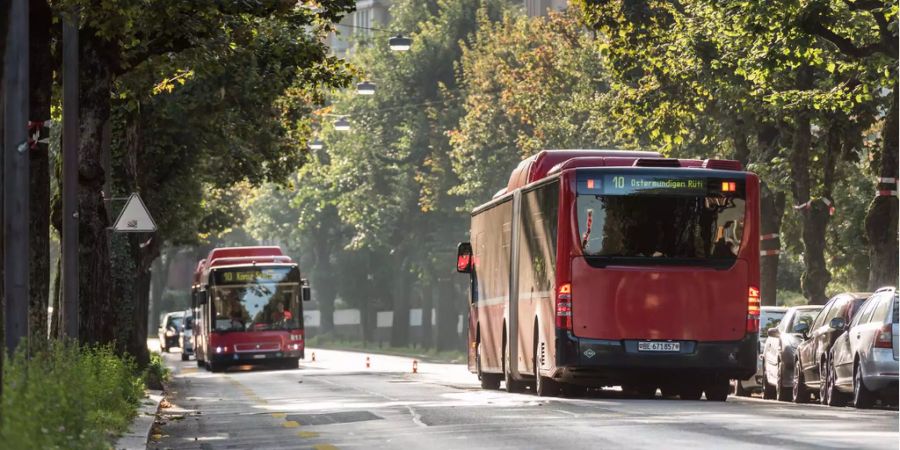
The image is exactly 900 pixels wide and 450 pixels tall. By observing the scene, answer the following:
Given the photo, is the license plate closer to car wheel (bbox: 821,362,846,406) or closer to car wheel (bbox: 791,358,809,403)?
car wheel (bbox: 821,362,846,406)

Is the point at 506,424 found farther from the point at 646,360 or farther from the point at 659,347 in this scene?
the point at 659,347

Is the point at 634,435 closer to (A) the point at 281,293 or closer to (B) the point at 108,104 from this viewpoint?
(B) the point at 108,104

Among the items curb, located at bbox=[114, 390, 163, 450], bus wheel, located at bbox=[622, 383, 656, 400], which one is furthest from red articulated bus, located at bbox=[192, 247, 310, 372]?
curb, located at bbox=[114, 390, 163, 450]

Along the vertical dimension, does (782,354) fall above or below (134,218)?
below

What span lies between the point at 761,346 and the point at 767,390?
353 cm

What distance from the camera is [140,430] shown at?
19.0m

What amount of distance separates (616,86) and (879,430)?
80.7ft

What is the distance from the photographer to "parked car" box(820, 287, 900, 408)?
22.4 m

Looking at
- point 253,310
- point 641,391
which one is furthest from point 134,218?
point 253,310

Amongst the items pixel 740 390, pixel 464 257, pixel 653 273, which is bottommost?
pixel 740 390

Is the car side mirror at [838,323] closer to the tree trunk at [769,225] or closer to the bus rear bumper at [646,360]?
the bus rear bumper at [646,360]

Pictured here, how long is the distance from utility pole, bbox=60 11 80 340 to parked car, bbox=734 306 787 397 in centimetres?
1209

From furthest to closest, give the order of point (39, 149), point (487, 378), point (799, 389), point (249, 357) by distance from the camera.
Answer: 1. point (249, 357)
2. point (487, 378)
3. point (799, 389)
4. point (39, 149)

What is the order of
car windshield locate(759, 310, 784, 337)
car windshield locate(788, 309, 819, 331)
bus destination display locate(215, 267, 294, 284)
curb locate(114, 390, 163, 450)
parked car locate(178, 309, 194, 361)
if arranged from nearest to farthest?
curb locate(114, 390, 163, 450) → car windshield locate(788, 309, 819, 331) → car windshield locate(759, 310, 784, 337) → bus destination display locate(215, 267, 294, 284) → parked car locate(178, 309, 194, 361)
